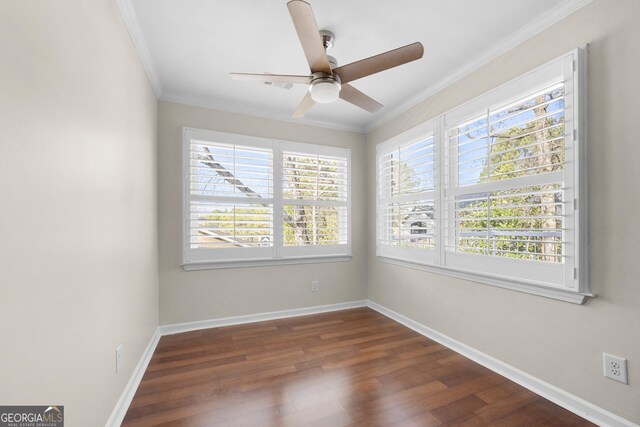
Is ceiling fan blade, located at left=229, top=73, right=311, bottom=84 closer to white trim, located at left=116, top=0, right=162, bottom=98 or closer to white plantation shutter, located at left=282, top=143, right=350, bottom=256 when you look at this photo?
white trim, located at left=116, top=0, right=162, bottom=98

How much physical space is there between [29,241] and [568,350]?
2.75 metres

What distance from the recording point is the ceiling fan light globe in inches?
68.2

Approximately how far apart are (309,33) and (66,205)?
4.33 ft

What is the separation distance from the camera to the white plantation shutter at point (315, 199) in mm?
3473

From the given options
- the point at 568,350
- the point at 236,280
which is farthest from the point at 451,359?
the point at 236,280

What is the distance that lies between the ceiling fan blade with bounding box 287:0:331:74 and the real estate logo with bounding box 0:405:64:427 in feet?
5.65

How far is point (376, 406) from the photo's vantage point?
1.81 meters

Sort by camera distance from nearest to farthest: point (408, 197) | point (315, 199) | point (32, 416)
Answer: point (32, 416) < point (408, 197) < point (315, 199)

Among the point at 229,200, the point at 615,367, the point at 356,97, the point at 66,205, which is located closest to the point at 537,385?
the point at 615,367

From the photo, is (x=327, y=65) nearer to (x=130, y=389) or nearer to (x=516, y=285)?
(x=516, y=285)

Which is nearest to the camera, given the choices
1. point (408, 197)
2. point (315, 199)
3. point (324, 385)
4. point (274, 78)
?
point (274, 78)

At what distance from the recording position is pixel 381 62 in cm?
165

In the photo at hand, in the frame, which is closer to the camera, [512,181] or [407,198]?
→ [512,181]

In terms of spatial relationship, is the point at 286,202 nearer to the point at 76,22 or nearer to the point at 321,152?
the point at 321,152
